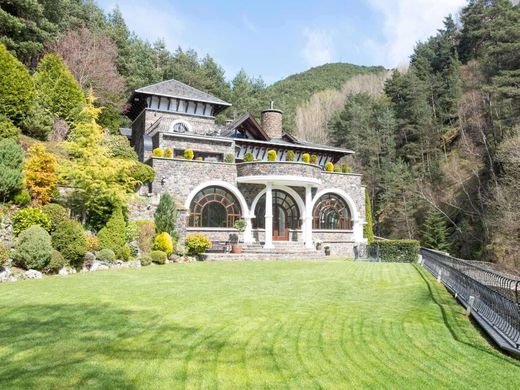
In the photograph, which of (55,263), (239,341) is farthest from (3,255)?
(239,341)

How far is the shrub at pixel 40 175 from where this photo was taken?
15.8 meters

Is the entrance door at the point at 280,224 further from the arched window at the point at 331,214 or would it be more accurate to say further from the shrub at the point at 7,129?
the shrub at the point at 7,129

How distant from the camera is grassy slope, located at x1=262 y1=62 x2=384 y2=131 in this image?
63812 millimetres

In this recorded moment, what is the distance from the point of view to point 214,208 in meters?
25.2

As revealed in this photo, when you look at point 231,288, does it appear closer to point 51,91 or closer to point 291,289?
point 291,289

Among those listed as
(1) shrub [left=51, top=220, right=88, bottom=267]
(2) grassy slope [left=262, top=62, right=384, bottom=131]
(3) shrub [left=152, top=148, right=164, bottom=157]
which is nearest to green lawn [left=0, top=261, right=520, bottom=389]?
(1) shrub [left=51, top=220, right=88, bottom=267]

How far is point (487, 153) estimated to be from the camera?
3253 cm

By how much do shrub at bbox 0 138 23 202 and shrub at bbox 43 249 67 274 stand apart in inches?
115

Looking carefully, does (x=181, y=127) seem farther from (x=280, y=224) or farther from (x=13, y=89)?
(x=13, y=89)

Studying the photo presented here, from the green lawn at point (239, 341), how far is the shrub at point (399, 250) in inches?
480

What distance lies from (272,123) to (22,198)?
21134 millimetres

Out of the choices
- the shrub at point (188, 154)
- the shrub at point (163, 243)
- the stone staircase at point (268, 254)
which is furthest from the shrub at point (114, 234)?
the shrub at point (188, 154)

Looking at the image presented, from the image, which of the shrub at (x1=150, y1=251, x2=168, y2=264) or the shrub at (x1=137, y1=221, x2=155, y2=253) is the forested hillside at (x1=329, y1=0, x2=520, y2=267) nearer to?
the shrub at (x1=150, y1=251, x2=168, y2=264)

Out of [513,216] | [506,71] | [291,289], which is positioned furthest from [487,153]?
[291,289]
